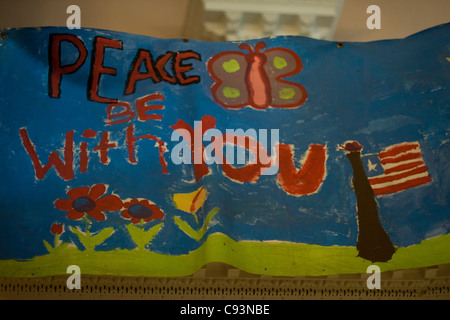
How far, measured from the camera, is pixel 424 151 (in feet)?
6.80

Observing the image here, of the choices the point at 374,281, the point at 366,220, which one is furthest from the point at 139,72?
the point at 374,281

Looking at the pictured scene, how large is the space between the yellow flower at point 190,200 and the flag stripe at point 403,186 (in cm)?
63

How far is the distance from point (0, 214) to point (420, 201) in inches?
56.8

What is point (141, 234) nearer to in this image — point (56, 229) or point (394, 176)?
point (56, 229)

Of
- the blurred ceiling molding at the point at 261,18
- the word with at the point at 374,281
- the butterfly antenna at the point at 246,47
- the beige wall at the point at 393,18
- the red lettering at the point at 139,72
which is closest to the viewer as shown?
the word with at the point at 374,281

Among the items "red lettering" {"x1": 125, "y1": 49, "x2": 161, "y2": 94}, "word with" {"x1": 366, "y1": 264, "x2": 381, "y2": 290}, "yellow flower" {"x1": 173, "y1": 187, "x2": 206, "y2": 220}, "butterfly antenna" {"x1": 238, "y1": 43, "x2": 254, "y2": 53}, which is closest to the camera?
"yellow flower" {"x1": 173, "y1": 187, "x2": 206, "y2": 220}

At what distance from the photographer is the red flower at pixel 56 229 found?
185cm

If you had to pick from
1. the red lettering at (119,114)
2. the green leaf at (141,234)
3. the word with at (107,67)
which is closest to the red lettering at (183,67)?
the word with at (107,67)

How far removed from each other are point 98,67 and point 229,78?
0.50 meters

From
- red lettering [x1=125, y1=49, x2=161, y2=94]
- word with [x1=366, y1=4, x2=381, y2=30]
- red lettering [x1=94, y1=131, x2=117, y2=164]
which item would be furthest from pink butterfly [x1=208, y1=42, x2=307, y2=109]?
word with [x1=366, y1=4, x2=381, y2=30]

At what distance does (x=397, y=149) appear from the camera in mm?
2080

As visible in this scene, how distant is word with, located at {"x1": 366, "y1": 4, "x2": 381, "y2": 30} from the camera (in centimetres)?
274

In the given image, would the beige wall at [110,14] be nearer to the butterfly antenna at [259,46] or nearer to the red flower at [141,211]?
the butterfly antenna at [259,46]

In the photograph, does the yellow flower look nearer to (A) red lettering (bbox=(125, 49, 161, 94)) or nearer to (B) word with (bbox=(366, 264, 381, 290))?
(A) red lettering (bbox=(125, 49, 161, 94))
